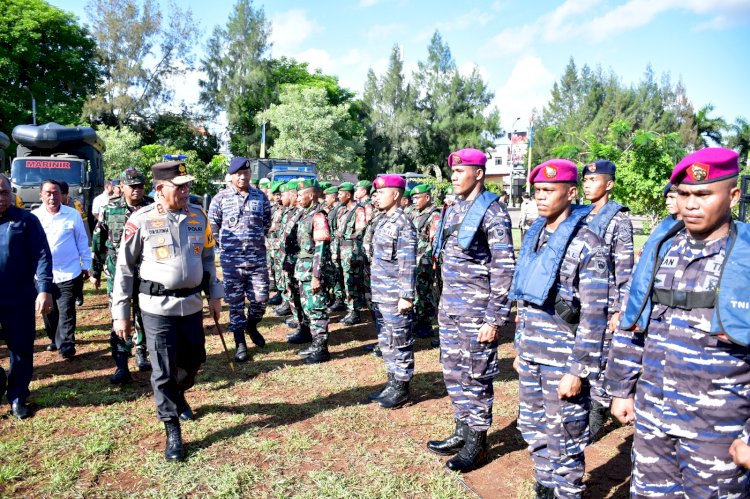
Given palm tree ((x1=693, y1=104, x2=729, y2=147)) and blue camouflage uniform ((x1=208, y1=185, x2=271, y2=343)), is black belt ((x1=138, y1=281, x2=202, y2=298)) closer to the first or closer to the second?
blue camouflage uniform ((x1=208, y1=185, x2=271, y2=343))

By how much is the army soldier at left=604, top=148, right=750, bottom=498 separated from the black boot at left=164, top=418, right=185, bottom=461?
3.01m

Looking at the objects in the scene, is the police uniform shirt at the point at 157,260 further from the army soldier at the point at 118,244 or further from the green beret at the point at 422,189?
the green beret at the point at 422,189

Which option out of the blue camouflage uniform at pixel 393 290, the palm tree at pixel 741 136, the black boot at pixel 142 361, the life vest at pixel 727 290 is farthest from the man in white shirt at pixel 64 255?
the palm tree at pixel 741 136

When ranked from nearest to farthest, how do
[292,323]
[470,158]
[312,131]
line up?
[470,158], [292,323], [312,131]

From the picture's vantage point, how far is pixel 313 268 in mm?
5855

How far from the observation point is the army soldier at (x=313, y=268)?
5.85 m

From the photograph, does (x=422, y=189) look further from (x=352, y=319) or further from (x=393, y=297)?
(x=393, y=297)

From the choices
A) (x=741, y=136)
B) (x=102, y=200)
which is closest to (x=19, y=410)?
(x=102, y=200)

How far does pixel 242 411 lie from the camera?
4.68 metres

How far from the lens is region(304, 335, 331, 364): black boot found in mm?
6125

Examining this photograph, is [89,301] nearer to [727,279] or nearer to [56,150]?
[56,150]

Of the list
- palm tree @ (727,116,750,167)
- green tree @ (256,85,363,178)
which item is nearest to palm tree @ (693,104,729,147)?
palm tree @ (727,116,750,167)

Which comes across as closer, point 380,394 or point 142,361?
point 380,394

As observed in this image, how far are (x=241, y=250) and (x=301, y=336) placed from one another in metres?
1.51
